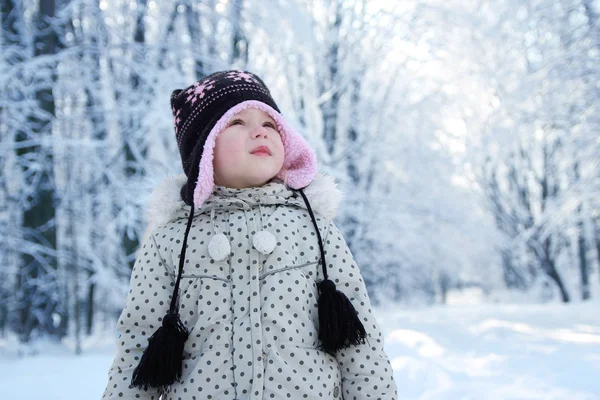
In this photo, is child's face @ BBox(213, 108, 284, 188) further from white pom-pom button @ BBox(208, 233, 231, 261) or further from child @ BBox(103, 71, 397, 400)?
white pom-pom button @ BBox(208, 233, 231, 261)

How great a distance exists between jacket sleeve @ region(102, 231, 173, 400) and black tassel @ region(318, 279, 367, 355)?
0.46 m

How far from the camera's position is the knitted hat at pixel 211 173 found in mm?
1391

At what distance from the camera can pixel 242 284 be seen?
4.87ft

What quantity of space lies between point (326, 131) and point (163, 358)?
7245 mm

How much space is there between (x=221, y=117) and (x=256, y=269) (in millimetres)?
504

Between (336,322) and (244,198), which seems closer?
(336,322)

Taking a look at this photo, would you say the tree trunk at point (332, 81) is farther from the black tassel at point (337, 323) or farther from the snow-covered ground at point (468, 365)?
the black tassel at point (337, 323)

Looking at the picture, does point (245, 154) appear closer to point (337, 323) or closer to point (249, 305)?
point (249, 305)

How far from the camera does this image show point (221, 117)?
1.67 meters

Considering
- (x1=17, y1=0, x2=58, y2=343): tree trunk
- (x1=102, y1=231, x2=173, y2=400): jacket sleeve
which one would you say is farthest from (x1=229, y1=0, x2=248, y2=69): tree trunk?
(x1=102, y1=231, x2=173, y2=400): jacket sleeve

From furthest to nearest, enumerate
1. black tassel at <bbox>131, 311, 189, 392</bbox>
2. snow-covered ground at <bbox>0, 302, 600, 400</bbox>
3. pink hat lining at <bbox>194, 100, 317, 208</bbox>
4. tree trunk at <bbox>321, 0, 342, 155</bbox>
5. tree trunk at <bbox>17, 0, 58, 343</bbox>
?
1. tree trunk at <bbox>321, 0, 342, 155</bbox>
2. tree trunk at <bbox>17, 0, 58, 343</bbox>
3. snow-covered ground at <bbox>0, 302, 600, 400</bbox>
4. pink hat lining at <bbox>194, 100, 317, 208</bbox>
5. black tassel at <bbox>131, 311, 189, 392</bbox>

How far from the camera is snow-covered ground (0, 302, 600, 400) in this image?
3.54 metres

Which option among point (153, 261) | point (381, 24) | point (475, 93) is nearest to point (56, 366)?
point (153, 261)

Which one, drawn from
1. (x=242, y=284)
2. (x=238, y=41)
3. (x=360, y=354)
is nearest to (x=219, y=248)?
(x=242, y=284)
